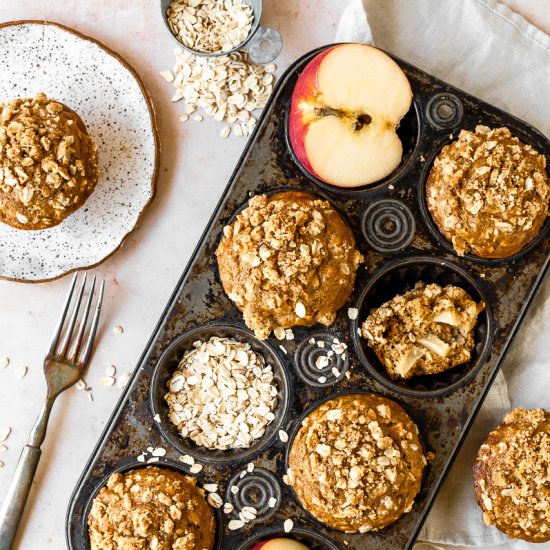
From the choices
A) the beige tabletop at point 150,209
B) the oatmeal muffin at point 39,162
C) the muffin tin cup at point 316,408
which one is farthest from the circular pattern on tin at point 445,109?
the oatmeal muffin at point 39,162

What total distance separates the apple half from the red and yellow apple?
1340 millimetres

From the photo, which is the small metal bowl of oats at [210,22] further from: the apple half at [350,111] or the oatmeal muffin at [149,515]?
the oatmeal muffin at [149,515]

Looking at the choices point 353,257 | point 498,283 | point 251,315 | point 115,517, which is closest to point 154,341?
point 251,315

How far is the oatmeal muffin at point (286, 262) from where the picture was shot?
2.51 meters

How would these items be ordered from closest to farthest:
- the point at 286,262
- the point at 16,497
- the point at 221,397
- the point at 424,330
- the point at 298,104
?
the point at 286,262, the point at 298,104, the point at 424,330, the point at 221,397, the point at 16,497

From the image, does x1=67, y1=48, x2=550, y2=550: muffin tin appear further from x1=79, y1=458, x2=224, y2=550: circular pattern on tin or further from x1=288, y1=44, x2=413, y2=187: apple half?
x1=288, y1=44, x2=413, y2=187: apple half

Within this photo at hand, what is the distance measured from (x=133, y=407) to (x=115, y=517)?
15.7 inches

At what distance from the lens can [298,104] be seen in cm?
263

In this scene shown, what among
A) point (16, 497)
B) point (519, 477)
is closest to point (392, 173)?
point (519, 477)

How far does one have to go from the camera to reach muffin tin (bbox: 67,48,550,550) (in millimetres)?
2717

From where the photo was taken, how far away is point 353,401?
2643 mm

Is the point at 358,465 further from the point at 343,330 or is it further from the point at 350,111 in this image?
the point at 350,111

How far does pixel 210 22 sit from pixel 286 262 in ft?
4.02

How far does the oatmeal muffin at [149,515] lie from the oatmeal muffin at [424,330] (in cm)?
88
